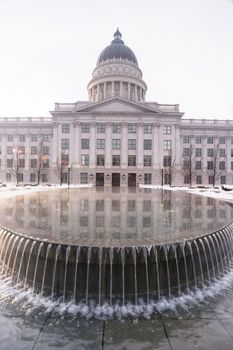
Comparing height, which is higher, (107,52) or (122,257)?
(107,52)

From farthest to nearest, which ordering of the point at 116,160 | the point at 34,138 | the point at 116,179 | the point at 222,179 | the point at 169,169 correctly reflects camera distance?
the point at 34,138, the point at 222,179, the point at 116,160, the point at 116,179, the point at 169,169

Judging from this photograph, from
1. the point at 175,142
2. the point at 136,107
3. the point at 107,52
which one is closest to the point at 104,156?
the point at 136,107

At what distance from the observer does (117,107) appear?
52.5 metres

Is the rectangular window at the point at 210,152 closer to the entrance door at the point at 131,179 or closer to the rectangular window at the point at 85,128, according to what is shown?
the entrance door at the point at 131,179

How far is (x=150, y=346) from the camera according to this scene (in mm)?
3305

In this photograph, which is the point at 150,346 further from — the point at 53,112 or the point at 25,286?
the point at 53,112

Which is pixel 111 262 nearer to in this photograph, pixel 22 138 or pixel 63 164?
pixel 63 164

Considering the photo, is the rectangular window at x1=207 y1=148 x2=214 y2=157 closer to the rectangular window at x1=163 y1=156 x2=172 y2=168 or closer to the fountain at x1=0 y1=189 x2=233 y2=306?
the rectangular window at x1=163 y1=156 x2=172 y2=168

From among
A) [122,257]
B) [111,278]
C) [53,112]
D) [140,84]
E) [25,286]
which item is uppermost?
[140,84]

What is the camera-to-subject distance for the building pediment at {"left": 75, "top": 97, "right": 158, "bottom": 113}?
52.1 metres

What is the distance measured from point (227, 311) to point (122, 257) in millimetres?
2431

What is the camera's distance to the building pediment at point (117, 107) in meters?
52.1

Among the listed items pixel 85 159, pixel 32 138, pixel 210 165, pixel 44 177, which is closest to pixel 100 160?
pixel 85 159

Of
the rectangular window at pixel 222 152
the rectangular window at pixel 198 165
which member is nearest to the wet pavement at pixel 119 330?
the rectangular window at pixel 198 165
